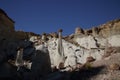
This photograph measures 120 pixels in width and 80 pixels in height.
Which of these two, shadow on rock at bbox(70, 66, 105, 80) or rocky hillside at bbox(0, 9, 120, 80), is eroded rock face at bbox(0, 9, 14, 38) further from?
shadow on rock at bbox(70, 66, 105, 80)

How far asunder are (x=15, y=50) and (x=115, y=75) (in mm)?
30396

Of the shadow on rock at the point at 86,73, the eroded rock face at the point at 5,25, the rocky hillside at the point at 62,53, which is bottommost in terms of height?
the shadow on rock at the point at 86,73

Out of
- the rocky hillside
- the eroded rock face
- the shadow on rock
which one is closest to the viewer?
the shadow on rock

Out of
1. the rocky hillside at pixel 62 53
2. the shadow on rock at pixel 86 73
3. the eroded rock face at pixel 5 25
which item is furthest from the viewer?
the eroded rock face at pixel 5 25

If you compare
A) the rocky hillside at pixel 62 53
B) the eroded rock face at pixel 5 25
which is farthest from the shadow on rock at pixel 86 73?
the eroded rock face at pixel 5 25

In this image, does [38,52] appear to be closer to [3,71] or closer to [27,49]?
[3,71]

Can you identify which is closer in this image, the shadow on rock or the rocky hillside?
the shadow on rock

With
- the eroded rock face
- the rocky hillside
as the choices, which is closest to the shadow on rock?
the rocky hillside

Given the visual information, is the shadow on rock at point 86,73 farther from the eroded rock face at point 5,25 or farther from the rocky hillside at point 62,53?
the eroded rock face at point 5,25

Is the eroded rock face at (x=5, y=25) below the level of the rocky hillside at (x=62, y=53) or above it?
above

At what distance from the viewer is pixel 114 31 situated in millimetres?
38500

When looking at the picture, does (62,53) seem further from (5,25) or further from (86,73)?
(5,25)

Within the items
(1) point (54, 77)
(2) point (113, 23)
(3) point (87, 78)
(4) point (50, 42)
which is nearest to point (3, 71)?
(1) point (54, 77)

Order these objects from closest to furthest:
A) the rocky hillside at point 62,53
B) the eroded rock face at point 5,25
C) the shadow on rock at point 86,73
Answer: the shadow on rock at point 86,73 → the rocky hillside at point 62,53 → the eroded rock face at point 5,25
